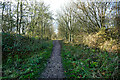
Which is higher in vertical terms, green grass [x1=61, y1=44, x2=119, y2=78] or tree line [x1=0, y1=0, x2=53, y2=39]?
tree line [x1=0, y1=0, x2=53, y2=39]

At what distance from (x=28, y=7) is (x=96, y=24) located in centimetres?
1296

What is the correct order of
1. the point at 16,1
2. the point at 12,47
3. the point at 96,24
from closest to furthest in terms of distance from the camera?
the point at 12,47, the point at 96,24, the point at 16,1

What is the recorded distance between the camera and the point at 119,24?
18.3ft

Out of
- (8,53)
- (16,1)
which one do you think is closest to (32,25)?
(16,1)

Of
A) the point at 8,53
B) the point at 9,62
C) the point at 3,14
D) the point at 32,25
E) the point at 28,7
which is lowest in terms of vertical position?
the point at 9,62

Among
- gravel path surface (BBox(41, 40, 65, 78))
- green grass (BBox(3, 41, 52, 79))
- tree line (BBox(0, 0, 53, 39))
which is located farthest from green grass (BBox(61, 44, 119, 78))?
tree line (BBox(0, 0, 53, 39))

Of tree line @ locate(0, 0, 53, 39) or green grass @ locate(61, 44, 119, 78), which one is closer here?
green grass @ locate(61, 44, 119, 78)

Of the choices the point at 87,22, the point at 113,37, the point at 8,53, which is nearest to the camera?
the point at 113,37

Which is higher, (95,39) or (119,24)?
(119,24)

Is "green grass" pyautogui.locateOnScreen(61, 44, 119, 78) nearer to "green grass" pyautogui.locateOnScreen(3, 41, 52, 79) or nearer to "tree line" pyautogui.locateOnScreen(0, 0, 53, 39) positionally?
"green grass" pyautogui.locateOnScreen(3, 41, 52, 79)

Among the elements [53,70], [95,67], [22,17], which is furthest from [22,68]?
[22,17]

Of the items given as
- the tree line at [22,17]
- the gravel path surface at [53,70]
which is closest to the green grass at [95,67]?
the gravel path surface at [53,70]

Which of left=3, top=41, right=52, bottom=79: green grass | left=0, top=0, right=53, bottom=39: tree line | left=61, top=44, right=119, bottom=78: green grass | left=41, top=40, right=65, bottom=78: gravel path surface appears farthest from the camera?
left=0, top=0, right=53, bottom=39: tree line

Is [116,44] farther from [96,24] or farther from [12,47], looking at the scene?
[12,47]
